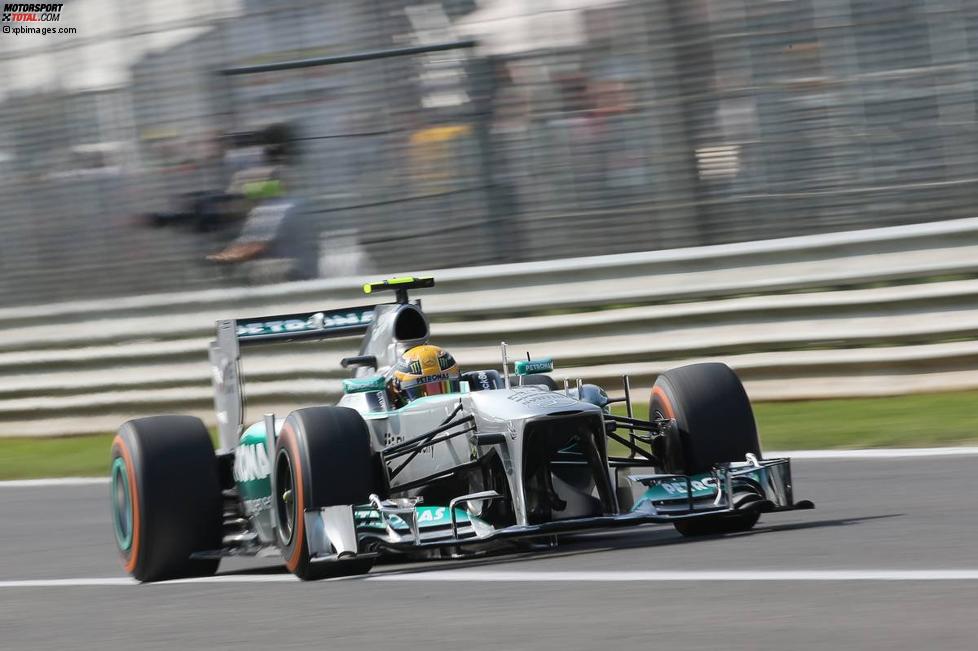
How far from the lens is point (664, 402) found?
328 inches

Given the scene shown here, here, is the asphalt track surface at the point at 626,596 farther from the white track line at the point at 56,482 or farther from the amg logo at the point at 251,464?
the white track line at the point at 56,482

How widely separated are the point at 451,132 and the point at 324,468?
702cm

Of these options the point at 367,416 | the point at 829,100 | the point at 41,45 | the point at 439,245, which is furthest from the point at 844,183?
the point at 41,45

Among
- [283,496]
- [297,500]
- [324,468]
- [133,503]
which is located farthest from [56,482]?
[324,468]

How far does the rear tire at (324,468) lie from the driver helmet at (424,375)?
82 cm

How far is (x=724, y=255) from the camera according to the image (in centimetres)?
1291

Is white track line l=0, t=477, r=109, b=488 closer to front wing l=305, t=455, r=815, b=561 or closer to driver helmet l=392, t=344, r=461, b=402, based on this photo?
driver helmet l=392, t=344, r=461, b=402

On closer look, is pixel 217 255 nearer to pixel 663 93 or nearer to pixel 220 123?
pixel 220 123

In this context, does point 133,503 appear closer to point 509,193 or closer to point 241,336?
point 241,336

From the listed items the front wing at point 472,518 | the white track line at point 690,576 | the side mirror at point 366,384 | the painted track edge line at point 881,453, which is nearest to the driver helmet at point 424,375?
the side mirror at point 366,384

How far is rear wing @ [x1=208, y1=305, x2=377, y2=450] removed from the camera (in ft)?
30.2

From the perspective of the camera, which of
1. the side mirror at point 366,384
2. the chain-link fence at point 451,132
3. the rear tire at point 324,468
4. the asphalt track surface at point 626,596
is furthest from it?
the chain-link fence at point 451,132

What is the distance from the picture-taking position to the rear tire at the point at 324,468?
7480mm

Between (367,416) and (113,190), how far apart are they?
8304 mm
